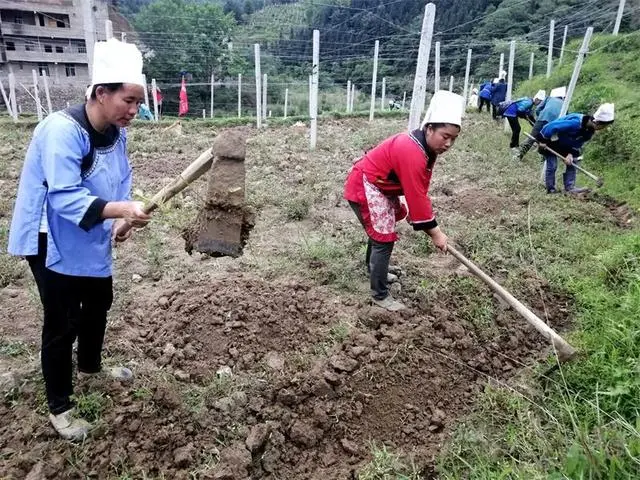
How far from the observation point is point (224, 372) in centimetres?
284

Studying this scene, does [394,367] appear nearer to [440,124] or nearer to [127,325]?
[440,124]

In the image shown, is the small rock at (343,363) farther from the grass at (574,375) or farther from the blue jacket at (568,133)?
the blue jacket at (568,133)

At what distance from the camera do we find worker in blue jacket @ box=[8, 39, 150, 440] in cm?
187

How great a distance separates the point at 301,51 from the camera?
38.8 meters

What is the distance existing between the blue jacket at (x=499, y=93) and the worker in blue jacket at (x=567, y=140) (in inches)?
272

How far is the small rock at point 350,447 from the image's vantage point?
2.42m

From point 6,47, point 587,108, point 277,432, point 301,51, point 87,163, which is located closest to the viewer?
point 87,163

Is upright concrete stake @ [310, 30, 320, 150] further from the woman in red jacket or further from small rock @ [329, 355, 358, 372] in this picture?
small rock @ [329, 355, 358, 372]

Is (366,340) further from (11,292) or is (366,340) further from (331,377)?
(11,292)

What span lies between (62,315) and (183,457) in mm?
886

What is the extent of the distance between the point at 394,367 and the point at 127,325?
75.6 inches

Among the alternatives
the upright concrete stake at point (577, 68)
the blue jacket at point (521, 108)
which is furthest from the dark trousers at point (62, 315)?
the blue jacket at point (521, 108)

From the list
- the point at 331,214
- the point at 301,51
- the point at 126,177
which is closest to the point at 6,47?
the point at 301,51

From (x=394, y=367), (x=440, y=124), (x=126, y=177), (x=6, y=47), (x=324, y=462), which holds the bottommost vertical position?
(x=324, y=462)
